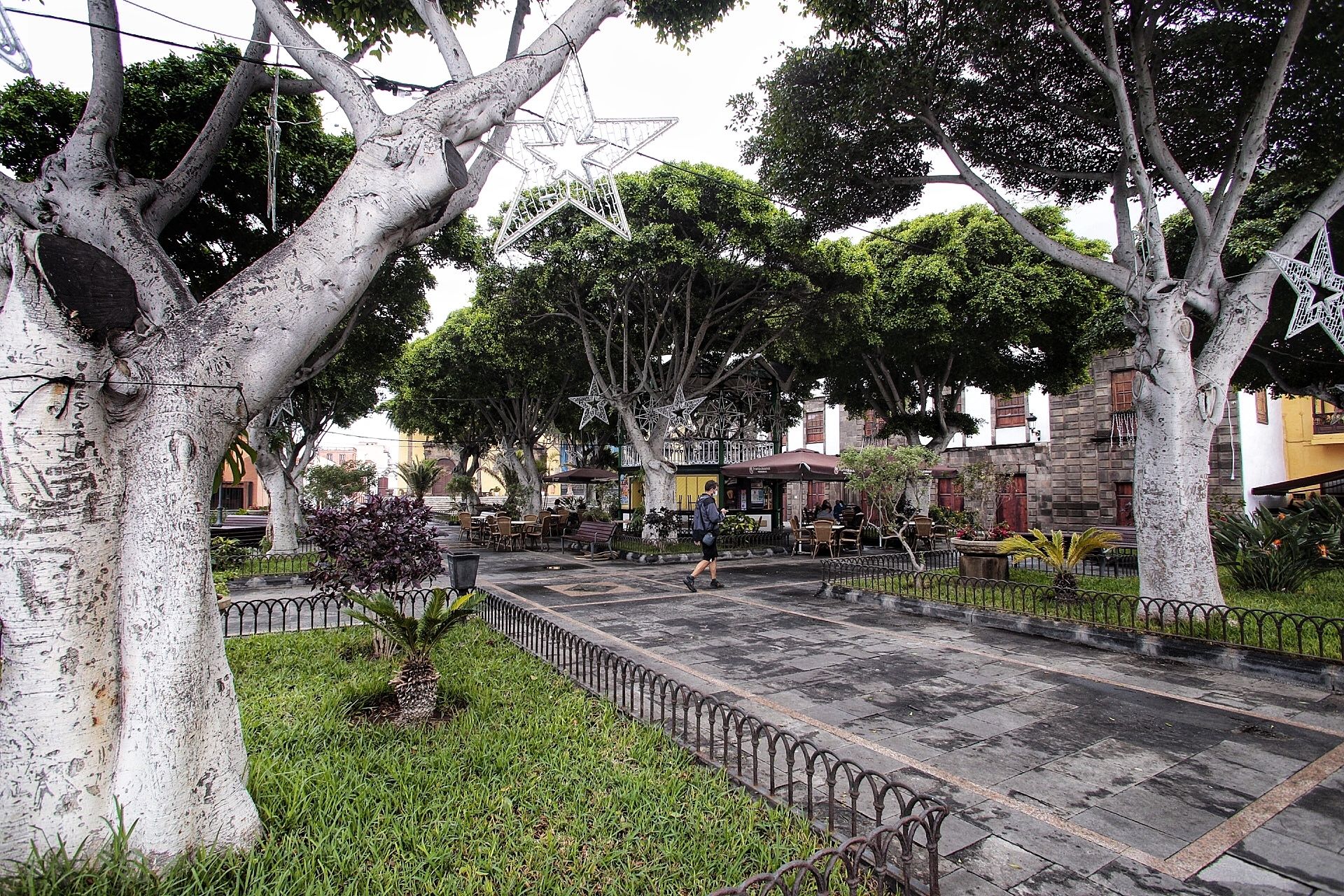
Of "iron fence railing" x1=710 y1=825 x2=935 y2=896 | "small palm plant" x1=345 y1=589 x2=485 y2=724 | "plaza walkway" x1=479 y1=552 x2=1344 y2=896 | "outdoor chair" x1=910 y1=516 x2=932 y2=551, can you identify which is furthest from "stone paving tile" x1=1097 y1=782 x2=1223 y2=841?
"outdoor chair" x1=910 y1=516 x2=932 y2=551

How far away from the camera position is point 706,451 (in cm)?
2144

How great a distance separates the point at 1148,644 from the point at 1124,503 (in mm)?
17747

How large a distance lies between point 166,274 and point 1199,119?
12.4 metres

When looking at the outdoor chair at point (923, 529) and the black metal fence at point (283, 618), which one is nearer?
the black metal fence at point (283, 618)

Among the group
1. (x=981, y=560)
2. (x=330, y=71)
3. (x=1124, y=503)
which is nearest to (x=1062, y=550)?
(x=981, y=560)

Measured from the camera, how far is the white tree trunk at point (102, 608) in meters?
2.41

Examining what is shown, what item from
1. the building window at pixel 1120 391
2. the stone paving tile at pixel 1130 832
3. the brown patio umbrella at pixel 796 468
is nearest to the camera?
the stone paving tile at pixel 1130 832

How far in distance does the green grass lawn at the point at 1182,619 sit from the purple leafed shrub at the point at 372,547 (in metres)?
7.30

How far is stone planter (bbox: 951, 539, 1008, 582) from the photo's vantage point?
10.3 m

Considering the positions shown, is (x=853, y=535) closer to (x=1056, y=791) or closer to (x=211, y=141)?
(x=1056, y=791)

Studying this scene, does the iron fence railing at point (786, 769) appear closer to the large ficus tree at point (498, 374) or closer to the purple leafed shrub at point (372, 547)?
the purple leafed shrub at point (372, 547)

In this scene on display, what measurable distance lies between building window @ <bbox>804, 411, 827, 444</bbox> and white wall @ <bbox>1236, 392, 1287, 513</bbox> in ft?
51.4

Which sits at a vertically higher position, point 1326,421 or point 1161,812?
point 1326,421

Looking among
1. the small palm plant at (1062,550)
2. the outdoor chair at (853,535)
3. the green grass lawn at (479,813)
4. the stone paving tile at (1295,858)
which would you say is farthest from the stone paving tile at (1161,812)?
the outdoor chair at (853,535)
